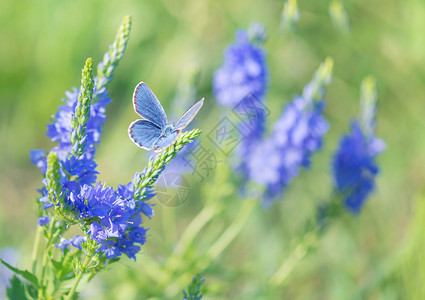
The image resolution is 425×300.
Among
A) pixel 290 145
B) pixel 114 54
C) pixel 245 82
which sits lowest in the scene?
pixel 290 145

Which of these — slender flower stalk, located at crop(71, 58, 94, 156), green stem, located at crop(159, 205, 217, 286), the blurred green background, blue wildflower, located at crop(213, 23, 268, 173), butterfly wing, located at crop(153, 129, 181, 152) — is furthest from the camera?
the blurred green background

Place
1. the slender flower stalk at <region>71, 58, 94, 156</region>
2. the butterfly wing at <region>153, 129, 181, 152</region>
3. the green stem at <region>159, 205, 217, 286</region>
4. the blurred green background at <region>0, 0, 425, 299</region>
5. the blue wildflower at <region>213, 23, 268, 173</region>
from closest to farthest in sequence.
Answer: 1. the slender flower stalk at <region>71, 58, 94, 156</region>
2. the butterfly wing at <region>153, 129, 181, 152</region>
3. the green stem at <region>159, 205, 217, 286</region>
4. the blue wildflower at <region>213, 23, 268, 173</region>
5. the blurred green background at <region>0, 0, 425, 299</region>

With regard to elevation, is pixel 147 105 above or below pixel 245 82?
below

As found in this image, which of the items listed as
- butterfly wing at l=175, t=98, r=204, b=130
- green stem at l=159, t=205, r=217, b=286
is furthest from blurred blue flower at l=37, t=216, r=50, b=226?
green stem at l=159, t=205, r=217, b=286

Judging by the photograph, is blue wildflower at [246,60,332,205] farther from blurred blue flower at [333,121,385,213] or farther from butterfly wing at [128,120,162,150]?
butterfly wing at [128,120,162,150]

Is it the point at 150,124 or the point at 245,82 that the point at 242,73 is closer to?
the point at 245,82

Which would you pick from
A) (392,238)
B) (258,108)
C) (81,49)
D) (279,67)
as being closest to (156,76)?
(81,49)

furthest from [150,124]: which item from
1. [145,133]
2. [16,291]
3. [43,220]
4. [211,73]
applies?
[211,73]
